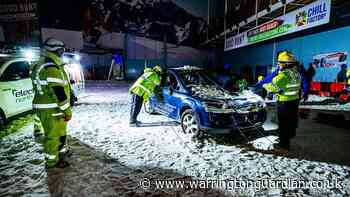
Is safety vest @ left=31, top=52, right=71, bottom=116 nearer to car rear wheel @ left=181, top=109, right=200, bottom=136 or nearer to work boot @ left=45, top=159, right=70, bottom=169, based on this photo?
work boot @ left=45, top=159, right=70, bottom=169

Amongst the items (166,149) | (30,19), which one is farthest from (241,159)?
(30,19)

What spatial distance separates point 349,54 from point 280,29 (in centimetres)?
369

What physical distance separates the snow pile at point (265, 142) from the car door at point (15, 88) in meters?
6.01

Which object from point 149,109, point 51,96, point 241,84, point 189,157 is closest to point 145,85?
point 149,109

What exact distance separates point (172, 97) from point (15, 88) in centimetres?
413

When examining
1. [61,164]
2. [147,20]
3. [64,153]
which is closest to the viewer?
[61,164]

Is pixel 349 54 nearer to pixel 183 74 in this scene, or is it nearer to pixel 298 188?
pixel 183 74

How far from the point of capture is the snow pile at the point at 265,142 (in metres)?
4.96

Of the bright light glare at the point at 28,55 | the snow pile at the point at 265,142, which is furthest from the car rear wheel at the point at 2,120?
the snow pile at the point at 265,142

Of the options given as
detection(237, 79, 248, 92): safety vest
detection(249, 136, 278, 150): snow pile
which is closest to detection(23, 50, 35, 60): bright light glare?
detection(237, 79, 248, 92): safety vest

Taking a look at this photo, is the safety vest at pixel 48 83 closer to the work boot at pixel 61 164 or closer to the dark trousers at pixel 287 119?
the work boot at pixel 61 164

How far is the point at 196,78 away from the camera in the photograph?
21.9ft

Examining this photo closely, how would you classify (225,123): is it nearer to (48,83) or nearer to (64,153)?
(64,153)

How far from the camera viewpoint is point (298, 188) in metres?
3.30
